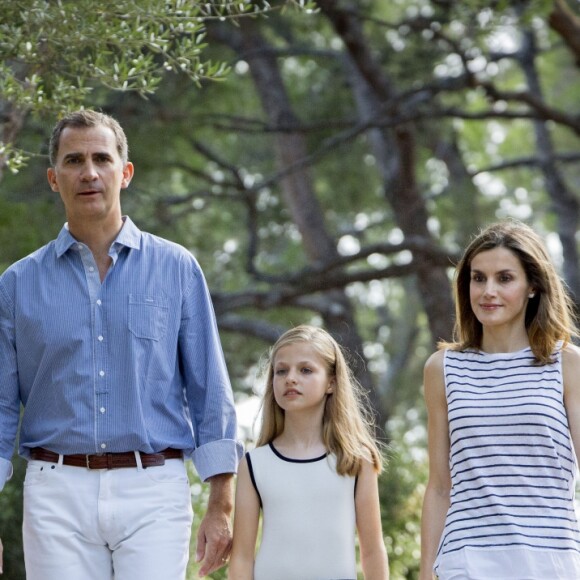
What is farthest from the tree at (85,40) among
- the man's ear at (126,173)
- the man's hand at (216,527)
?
the man's hand at (216,527)

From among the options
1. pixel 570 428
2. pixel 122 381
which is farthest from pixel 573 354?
pixel 122 381

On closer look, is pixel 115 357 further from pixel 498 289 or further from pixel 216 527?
pixel 498 289

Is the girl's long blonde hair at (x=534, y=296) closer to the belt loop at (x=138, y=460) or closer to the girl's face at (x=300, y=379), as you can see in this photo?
the girl's face at (x=300, y=379)

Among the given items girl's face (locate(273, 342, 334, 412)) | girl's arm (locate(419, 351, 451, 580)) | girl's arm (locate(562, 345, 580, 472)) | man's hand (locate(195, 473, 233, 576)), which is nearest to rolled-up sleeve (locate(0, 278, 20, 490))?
man's hand (locate(195, 473, 233, 576))


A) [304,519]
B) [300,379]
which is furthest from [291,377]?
[304,519]

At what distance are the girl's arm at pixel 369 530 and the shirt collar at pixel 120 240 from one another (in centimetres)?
106

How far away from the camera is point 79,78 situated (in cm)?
498

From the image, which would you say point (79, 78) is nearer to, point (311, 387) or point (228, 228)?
point (311, 387)

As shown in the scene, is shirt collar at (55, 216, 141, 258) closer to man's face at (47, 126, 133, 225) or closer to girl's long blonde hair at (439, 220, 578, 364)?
man's face at (47, 126, 133, 225)

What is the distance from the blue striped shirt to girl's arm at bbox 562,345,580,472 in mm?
1057

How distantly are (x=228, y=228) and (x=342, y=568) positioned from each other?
11.0 metres

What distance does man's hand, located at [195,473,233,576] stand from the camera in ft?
13.4

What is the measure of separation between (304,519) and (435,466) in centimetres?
46

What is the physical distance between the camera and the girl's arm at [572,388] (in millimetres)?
3916
